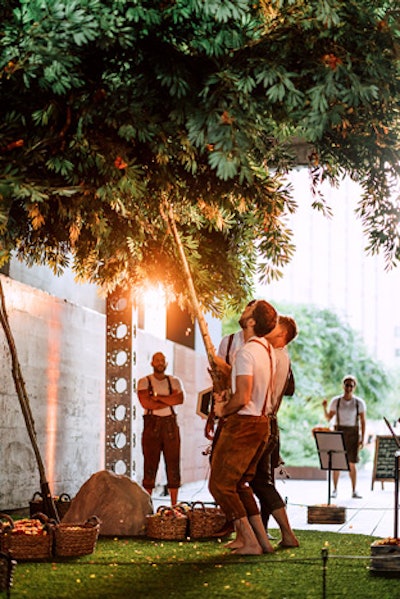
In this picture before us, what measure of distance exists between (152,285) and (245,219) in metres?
1.44

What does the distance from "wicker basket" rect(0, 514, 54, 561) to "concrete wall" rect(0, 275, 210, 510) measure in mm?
3125

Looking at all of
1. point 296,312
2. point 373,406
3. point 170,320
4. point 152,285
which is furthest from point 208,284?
point 373,406

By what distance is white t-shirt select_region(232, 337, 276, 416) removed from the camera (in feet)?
22.9

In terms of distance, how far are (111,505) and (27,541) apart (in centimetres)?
183

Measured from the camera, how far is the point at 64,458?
12.2 meters

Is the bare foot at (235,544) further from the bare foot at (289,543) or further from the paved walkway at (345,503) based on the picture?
the paved walkway at (345,503)

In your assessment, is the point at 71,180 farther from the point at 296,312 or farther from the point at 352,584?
the point at 296,312

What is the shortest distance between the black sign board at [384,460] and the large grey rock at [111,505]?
27.6ft

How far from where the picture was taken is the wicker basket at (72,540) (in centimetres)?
723

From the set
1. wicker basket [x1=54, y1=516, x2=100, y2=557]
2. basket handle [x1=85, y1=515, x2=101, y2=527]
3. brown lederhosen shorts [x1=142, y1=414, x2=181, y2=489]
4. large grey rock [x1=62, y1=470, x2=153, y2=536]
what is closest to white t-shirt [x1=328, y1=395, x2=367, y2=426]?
brown lederhosen shorts [x1=142, y1=414, x2=181, y2=489]

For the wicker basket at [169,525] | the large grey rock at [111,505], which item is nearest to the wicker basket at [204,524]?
the wicker basket at [169,525]

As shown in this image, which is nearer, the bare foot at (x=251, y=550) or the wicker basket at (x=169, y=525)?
the bare foot at (x=251, y=550)

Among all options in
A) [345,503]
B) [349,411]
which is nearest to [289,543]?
[345,503]

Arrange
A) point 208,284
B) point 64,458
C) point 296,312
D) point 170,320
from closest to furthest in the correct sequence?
point 208,284 < point 64,458 < point 170,320 < point 296,312
